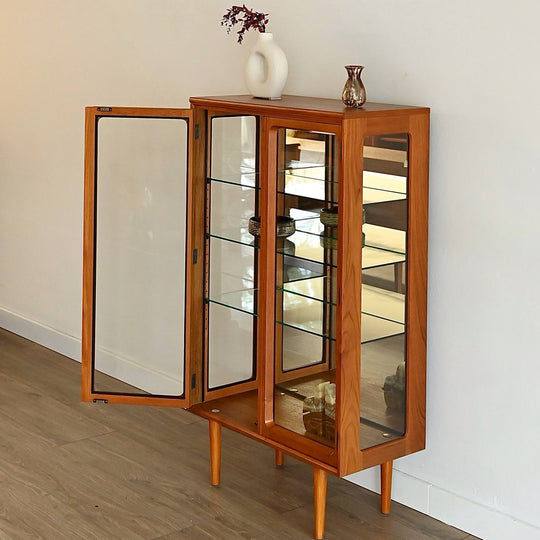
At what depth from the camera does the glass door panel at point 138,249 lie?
3.11m

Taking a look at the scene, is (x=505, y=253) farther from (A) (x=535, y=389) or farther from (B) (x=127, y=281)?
(B) (x=127, y=281)

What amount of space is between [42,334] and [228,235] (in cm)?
209

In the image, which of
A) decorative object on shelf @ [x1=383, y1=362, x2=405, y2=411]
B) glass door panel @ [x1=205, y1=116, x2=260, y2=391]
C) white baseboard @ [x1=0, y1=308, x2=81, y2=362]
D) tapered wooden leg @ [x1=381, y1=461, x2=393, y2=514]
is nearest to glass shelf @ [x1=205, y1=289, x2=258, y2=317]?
glass door panel @ [x1=205, y1=116, x2=260, y2=391]

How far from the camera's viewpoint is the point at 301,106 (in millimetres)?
2621

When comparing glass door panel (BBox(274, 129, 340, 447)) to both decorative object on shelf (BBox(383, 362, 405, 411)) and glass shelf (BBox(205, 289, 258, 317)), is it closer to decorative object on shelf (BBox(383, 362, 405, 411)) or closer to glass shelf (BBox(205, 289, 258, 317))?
decorative object on shelf (BBox(383, 362, 405, 411))

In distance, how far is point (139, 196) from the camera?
11.1 feet

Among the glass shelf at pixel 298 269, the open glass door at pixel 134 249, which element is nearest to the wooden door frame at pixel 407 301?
the glass shelf at pixel 298 269

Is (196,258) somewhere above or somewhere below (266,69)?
below

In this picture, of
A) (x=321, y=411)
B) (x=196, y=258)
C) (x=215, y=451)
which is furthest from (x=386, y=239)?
(x=215, y=451)

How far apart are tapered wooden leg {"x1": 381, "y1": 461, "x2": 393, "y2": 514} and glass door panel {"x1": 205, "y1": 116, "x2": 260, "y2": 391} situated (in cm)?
66

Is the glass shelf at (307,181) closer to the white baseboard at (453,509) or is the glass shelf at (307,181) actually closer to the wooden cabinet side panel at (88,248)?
the wooden cabinet side panel at (88,248)

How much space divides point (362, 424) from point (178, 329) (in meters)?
1.04

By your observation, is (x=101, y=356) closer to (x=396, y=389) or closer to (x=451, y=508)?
(x=396, y=389)

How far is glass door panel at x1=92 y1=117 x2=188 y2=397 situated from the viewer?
122 inches
